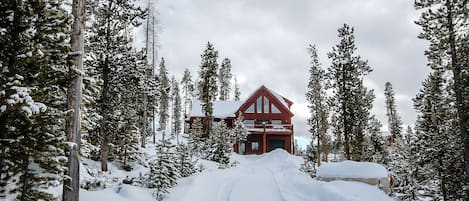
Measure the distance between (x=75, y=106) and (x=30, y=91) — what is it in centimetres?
138

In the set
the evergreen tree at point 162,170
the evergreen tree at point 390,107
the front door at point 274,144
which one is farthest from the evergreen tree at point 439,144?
the evergreen tree at point 390,107

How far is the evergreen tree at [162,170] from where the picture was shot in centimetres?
1100

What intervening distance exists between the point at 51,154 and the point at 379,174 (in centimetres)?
1293

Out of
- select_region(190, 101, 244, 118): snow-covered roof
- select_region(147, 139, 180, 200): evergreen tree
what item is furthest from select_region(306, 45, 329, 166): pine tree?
select_region(147, 139, 180, 200): evergreen tree

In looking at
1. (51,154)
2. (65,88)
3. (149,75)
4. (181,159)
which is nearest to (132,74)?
(181,159)

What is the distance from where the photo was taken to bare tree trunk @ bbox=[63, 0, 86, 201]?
7.94 metres

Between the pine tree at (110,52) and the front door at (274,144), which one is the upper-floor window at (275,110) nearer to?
the front door at (274,144)

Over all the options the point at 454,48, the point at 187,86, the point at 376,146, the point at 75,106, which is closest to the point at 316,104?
the point at 376,146

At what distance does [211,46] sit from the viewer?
37.0m

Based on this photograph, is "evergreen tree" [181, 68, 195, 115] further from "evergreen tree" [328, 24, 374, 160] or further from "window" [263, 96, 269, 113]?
"evergreen tree" [328, 24, 374, 160]

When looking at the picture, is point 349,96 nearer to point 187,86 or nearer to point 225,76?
point 225,76

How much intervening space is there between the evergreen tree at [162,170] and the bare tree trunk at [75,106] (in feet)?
10.8

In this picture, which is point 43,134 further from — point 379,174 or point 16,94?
point 379,174

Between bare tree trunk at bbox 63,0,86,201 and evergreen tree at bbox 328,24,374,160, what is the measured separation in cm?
1868
